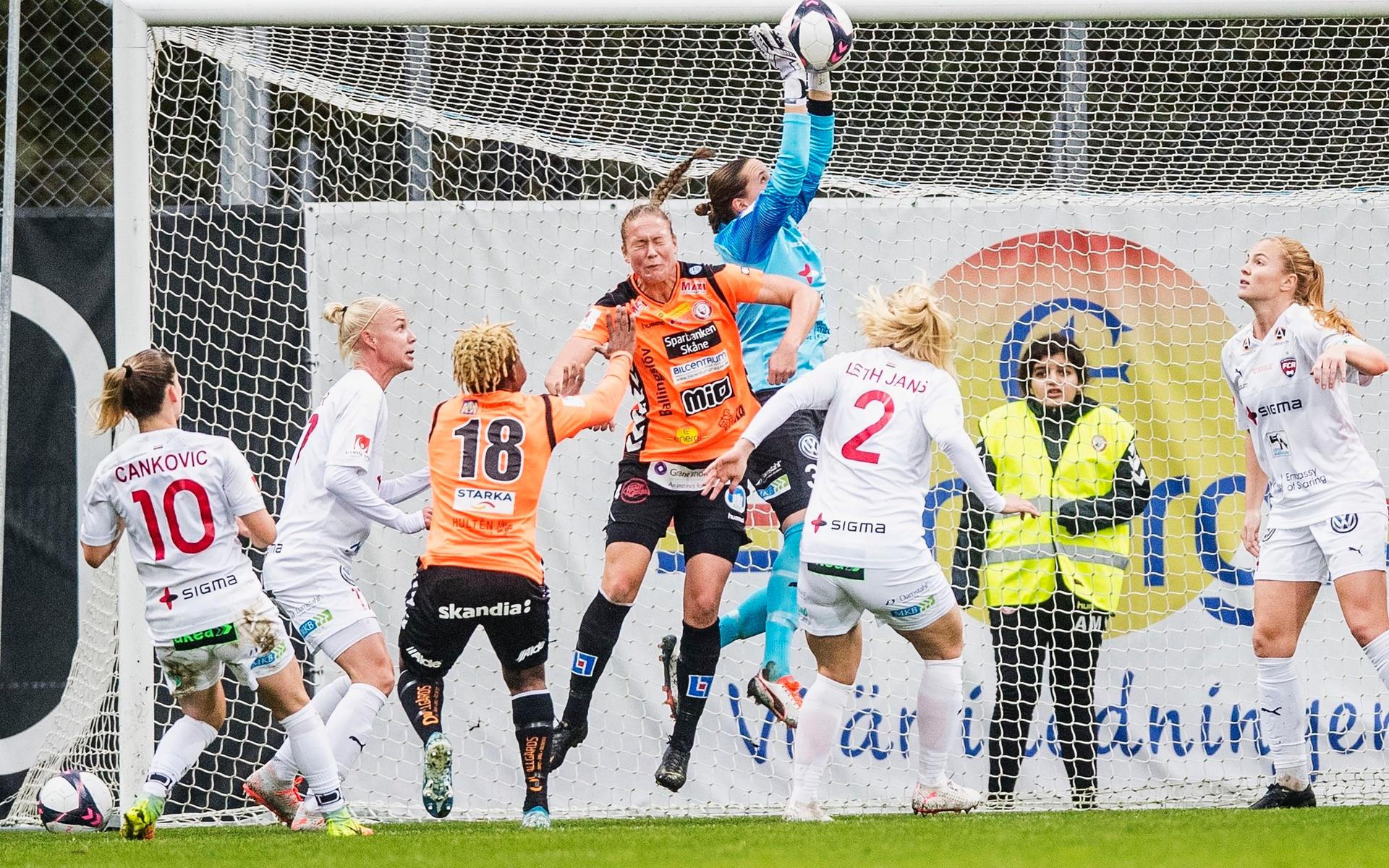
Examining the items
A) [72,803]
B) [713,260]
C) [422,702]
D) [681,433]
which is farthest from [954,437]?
[72,803]

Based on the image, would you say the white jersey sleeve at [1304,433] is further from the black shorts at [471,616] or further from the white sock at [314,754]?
the white sock at [314,754]

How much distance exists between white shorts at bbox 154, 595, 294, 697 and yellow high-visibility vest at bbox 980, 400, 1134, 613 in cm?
306

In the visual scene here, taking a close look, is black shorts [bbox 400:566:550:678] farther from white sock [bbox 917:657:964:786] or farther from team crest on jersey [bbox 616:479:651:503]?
white sock [bbox 917:657:964:786]

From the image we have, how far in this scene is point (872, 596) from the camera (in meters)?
5.19

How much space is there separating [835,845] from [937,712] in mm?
1202

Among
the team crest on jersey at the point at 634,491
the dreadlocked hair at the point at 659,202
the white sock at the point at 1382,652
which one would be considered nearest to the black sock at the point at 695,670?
the team crest on jersey at the point at 634,491

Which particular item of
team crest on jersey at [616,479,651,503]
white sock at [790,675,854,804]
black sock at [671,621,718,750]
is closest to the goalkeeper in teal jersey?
black sock at [671,621,718,750]

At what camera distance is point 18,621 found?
7246 millimetres

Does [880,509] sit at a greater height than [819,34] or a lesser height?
lesser

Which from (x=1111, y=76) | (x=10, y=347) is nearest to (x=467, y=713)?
(x=10, y=347)

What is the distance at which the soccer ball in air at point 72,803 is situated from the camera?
19.6 ft

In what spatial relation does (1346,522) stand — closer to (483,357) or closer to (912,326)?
(912,326)

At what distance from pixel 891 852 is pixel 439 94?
4801mm

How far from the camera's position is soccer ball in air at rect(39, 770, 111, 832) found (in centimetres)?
597
